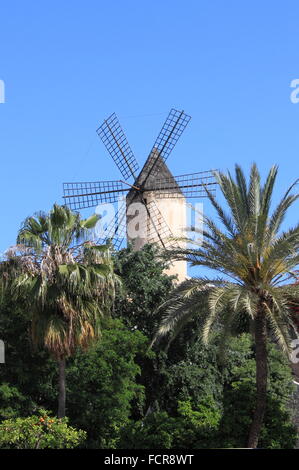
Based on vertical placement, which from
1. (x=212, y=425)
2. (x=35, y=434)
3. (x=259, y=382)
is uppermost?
(x=259, y=382)

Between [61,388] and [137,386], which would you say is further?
[137,386]

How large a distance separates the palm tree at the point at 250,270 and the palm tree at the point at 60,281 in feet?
11.0

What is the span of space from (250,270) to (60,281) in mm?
6892

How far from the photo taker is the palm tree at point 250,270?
87.9ft

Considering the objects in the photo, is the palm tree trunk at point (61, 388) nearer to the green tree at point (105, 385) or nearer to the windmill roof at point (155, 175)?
the green tree at point (105, 385)

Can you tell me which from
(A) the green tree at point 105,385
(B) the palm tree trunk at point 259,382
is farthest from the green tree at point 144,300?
(B) the palm tree trunk at point 259,382

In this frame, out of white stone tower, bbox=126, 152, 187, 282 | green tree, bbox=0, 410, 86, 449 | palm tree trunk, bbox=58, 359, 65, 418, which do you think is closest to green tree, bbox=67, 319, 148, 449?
palm tree trunk, bbox=58, 359, 65, 418

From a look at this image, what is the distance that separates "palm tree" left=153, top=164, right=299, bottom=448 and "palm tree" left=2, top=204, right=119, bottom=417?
11.0ft

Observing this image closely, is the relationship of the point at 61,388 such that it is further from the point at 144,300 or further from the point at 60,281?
the point at 144,300

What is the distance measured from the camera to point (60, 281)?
98.3 feet

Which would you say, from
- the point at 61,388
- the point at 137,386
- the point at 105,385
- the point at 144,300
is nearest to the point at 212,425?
the point at 137,386

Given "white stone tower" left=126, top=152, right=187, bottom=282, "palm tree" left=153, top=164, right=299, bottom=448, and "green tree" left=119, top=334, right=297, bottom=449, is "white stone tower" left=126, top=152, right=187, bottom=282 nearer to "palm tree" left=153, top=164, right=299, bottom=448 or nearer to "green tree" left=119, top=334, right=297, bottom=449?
"green tree" left=119, top=334, right=297, bottom=449

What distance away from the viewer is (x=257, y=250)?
1070 inches
